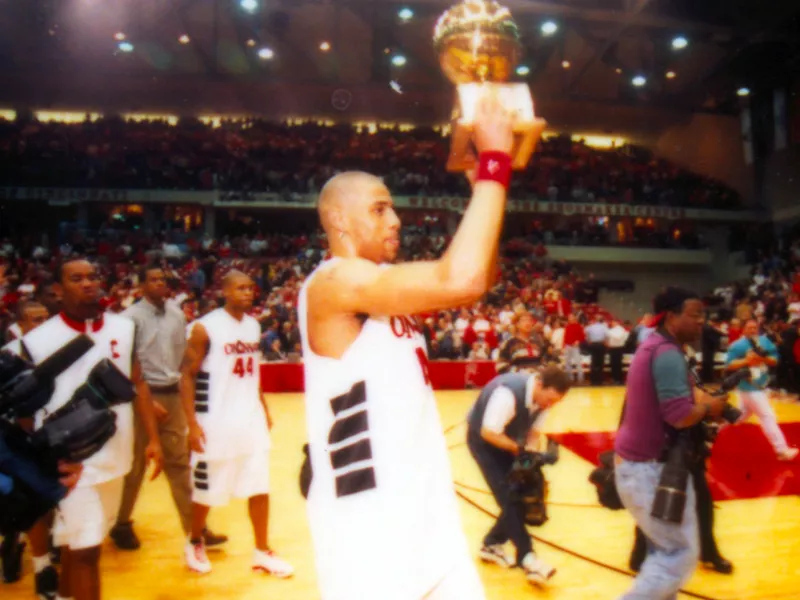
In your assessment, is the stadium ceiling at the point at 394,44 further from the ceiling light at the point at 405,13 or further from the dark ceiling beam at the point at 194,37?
the ceiling light at the point at 405,13

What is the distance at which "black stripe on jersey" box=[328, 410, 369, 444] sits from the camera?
1801 millimetres

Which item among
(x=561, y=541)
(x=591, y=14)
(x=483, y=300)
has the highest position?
(x=591, y=14)

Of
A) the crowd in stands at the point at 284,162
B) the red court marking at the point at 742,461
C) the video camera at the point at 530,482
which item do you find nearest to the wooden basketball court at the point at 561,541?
the red court marking at the point at 742,461

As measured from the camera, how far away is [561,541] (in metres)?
5.03

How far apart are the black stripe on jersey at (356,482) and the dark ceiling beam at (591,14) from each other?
18.9 m

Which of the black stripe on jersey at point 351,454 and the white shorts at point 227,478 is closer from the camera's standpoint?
the black stripe on jersey at point 351,454

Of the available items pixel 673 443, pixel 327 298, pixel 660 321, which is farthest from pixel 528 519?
pixel 327 298

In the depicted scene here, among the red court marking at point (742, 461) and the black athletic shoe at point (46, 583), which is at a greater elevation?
the black athletic shoe at point (46, 583)

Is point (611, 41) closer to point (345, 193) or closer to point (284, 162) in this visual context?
point (284, 162)

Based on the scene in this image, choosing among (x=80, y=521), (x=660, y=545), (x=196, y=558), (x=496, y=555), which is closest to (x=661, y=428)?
(x=660, y=545)

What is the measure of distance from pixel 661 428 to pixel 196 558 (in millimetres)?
2960

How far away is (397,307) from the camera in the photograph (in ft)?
5.43

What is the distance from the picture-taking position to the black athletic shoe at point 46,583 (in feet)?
12.8

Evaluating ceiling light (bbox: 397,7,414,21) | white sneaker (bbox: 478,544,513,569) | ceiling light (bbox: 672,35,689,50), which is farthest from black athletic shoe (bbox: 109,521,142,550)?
ceiling light (bbox: 672,35,689,50)
